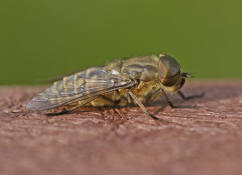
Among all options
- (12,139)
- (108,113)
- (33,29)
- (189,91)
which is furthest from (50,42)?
(12,139)

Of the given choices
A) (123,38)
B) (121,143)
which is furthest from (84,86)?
(123,38)

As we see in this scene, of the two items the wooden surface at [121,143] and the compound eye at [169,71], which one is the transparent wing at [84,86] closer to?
the compound eye at [169,71]

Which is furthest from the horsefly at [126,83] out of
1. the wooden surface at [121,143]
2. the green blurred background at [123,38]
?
the green blurred background at [123,38]

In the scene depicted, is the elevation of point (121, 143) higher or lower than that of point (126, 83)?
lower

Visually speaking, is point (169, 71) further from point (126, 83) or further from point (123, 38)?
point (123, 38)

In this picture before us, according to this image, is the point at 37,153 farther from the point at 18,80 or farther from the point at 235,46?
the point at 235,46
